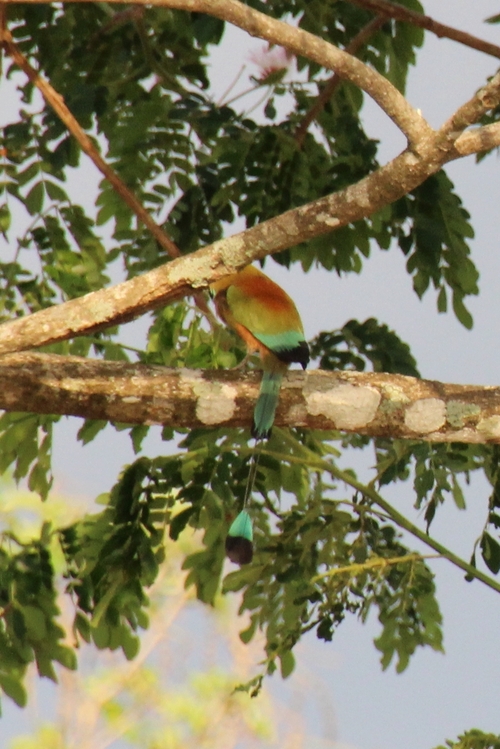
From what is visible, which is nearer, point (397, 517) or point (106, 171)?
point (397, 517)

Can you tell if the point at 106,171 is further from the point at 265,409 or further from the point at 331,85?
the point at 265,409

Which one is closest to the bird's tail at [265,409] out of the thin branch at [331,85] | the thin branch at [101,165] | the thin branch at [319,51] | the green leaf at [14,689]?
the thin branch at [319,51]

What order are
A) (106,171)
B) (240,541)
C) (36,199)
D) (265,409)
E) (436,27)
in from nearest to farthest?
Answer: (265,409) < (240,541) < (436,27) < (106,171) < (36,199)

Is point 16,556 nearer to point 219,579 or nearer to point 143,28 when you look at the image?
point 219,579

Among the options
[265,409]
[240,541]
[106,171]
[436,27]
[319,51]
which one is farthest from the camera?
[106,171]

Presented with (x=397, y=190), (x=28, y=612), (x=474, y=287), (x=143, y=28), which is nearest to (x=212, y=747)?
(x=28, y=612)

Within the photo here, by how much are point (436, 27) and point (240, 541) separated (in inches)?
65.1

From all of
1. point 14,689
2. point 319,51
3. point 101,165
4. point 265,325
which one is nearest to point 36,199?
point 101,165

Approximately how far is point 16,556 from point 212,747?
4.75 meters

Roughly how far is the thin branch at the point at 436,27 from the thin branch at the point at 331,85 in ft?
0.79

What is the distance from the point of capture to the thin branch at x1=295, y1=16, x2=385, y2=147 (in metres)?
3.54

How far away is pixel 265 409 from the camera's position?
2711mm

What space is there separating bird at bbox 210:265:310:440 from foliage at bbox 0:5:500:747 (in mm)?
101

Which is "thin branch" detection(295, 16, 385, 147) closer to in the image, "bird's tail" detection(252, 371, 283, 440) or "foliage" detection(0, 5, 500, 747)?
"foliage" detection(0, 5, 500, 747)
